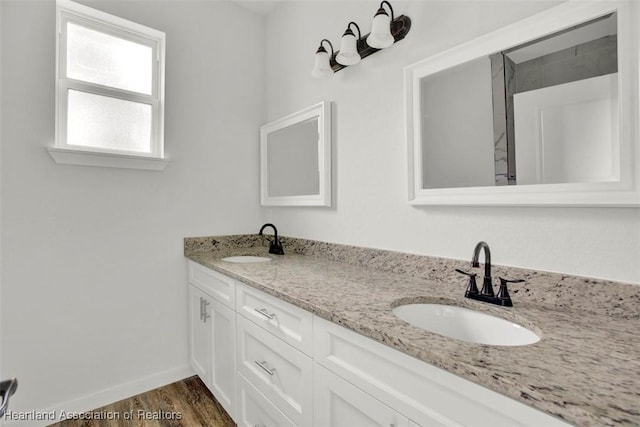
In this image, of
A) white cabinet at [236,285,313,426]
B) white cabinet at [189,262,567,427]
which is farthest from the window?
white cabinet at [236,285,313,426]

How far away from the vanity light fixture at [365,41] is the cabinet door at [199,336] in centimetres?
153

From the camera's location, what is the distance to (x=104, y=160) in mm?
1830

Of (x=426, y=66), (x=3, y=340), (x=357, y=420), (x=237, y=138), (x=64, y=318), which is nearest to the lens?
(x=357, y=420)

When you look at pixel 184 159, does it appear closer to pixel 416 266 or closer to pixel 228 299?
pixel 228 299

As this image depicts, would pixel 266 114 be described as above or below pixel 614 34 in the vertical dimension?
above

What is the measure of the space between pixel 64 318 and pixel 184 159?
1128 millimetres

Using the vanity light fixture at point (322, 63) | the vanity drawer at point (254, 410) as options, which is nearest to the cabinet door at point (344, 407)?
the vanity drawer at point (254, 410)

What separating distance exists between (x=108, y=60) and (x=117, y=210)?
91 centimetres

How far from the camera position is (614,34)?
95 centimetres

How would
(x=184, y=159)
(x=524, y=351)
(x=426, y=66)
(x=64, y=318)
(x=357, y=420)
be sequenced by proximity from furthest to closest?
1. (x=184, y=159)
2. (x=64, y=318)
3. (x=426, y=66)
4. (x=357, y=420)
5. (x=524, y=351)

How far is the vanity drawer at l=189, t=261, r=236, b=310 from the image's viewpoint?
1622mm

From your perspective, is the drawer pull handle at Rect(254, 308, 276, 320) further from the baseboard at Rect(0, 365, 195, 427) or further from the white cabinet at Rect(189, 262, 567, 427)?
the baseboard at Rect(0, 365, 195, 427)

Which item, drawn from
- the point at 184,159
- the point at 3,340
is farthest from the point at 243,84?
the point at 3,340

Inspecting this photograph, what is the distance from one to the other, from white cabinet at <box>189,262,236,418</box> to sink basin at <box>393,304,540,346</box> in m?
0.90
